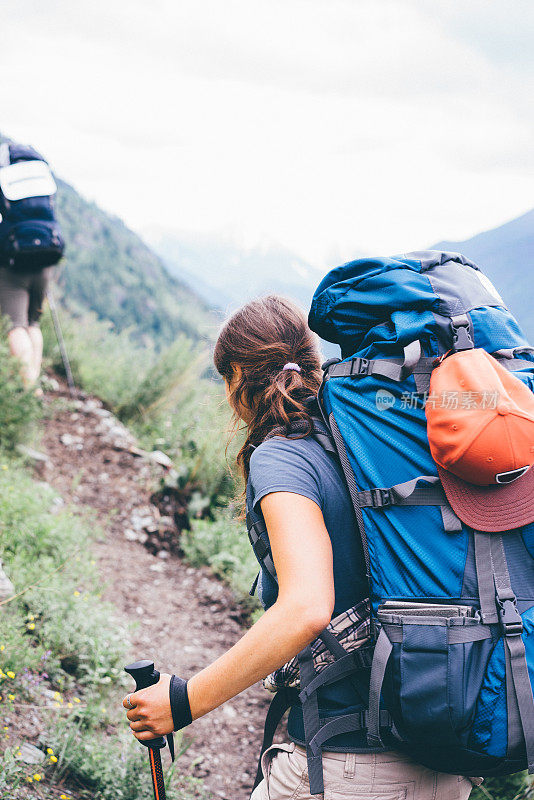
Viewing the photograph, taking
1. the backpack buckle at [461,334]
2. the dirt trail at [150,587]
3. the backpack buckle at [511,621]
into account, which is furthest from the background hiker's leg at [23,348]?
the backpack buckle at [511,621]

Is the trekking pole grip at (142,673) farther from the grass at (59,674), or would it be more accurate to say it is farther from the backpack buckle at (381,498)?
the grass at (59,674)

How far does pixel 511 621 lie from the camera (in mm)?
1181

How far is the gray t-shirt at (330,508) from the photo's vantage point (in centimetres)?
132

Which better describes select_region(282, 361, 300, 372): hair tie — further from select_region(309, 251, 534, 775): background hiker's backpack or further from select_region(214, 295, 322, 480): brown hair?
select_region(309, 251, 534, 775): background hiker's backpack

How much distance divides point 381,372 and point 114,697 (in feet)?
8.00

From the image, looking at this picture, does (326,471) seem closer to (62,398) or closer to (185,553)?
(185,553)

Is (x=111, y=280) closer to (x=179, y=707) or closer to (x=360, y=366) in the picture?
(x=360, y=366)

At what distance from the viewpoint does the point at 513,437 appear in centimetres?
117

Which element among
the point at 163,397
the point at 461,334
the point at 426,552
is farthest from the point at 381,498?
the point at 163,397

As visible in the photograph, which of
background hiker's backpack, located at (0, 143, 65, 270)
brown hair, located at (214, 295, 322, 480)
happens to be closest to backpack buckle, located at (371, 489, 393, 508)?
brown hair, located at (214, 295, 322, 480)

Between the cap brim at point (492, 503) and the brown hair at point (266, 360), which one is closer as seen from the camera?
the cap brim at point (492, 503)

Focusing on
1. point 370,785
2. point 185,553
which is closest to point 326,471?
point 370,785

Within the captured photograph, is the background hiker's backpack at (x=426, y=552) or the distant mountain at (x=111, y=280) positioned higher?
the background hiker's backpack at (x=426, y=552)

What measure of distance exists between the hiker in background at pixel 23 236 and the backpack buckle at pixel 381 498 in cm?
399
